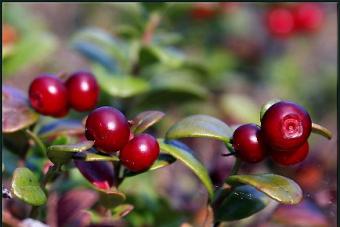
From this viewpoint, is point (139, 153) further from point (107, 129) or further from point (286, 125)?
point (286, 125)

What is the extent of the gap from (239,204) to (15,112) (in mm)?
573

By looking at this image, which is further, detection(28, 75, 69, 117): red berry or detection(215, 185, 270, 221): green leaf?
detection(28, 75, 69, 117): red berry

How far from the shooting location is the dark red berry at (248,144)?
4.29ft

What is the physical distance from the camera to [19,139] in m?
1.69

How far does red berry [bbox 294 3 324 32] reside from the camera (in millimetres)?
4457

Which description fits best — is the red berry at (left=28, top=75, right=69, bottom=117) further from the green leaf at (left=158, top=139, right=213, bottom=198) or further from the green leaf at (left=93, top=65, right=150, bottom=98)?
the green leaf at (left=93, top=65, right=150, bottom=98)

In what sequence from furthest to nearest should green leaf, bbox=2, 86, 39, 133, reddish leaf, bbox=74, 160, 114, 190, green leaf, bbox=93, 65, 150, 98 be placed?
green leaf, bbox=93, 65, 150, 98 → green leaf, bbox=2, 86, 39, 133 → reddish leaf, bbox=74, 160, 114, 190

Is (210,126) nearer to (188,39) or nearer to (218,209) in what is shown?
(218,209)

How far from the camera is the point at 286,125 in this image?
125 centimetres

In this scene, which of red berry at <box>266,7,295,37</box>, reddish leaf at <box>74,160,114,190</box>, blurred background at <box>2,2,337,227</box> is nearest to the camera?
reddish leaf at <box>74,160,114,190</box>

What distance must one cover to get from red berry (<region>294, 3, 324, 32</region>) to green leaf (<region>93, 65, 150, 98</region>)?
2.36 m

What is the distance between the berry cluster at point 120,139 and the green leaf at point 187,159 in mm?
49

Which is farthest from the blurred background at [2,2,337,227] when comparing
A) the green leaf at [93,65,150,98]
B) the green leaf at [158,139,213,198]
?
the green leaf at [158,139,213,198]

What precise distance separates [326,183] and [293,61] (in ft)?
9.65
